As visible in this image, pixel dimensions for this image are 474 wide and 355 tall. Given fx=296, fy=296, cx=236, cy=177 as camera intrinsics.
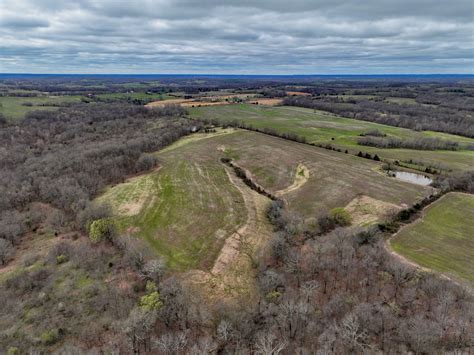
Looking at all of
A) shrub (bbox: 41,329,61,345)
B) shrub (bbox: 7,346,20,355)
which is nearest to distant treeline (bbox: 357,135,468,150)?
shrub (bbox: 41,329,61,345)

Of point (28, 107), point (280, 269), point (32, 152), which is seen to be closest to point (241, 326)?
point (280, 269)

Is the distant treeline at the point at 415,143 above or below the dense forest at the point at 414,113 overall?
below

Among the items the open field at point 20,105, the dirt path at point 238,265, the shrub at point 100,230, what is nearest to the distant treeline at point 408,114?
the dirt path at point 238,265

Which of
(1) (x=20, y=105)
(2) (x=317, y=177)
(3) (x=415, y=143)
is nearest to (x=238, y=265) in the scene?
(2) (x=317, y=177)

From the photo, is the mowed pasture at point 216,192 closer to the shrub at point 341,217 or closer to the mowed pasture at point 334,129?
the shrub at point 341,217

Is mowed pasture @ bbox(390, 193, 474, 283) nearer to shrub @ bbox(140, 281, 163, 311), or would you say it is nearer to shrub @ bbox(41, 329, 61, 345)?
shrub @ bbox(140, 281, 163, 311)

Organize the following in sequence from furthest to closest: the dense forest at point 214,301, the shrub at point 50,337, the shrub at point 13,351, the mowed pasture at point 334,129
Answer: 1. the mowed pasture at point 334,129
2. the shrub at point 50,337
3. the shrub at point 13,351
4. the dense forest at point 214,301

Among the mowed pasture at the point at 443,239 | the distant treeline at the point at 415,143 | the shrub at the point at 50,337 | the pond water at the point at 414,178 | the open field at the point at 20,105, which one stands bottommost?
the shrub at the point at 50,337
